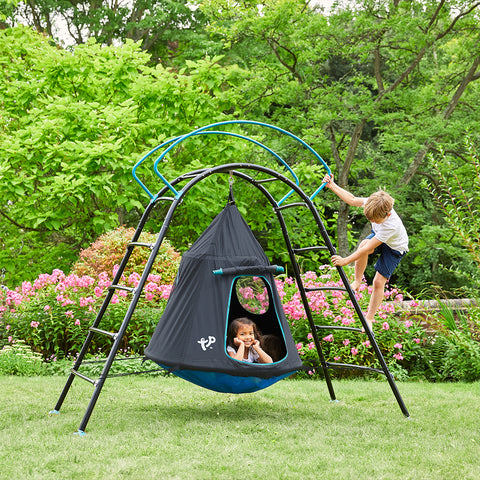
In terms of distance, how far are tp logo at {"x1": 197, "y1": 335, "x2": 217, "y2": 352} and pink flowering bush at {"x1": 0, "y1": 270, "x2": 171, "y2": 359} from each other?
8.46 ft

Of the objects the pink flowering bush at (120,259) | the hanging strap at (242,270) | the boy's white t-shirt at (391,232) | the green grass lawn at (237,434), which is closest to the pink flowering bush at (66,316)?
the pink flowering bush at (120,259)

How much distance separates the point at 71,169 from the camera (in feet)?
24.0

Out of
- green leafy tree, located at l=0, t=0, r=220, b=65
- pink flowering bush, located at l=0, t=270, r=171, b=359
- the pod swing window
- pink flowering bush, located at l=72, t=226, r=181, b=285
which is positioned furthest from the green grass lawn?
green leafy tree, located at l=0, t=0, r=220, b=65

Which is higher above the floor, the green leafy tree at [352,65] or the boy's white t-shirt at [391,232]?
the green leafy tree at [352,65]

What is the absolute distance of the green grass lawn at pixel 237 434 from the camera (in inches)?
116

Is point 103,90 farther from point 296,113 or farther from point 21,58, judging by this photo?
point 296,113

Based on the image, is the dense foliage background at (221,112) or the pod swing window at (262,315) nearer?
the pod swing window at (262,315)

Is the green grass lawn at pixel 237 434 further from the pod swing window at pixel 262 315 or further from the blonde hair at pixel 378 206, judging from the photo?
the blonde hair at pixel 378 206

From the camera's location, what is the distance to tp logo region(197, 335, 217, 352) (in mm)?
3766

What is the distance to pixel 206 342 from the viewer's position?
12.4 ft

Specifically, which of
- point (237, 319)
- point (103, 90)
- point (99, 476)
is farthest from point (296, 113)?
point (99, 476)

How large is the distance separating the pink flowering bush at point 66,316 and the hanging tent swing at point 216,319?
2.30 meters

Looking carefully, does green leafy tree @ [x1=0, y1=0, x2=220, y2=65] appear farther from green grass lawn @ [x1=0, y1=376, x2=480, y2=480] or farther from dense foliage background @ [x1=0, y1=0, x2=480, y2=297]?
green grass lawn @ [x1=0, y1=376, x2=480, y2=480]

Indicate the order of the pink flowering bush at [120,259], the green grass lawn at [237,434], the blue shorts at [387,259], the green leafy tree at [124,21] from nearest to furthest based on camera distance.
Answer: the green grass lawn at [237,434], the blue shorts at [387,259], the pink flowering bush at [120,259], the green leafy tree at [124,21]
